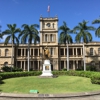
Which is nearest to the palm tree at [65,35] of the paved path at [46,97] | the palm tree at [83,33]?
the palm tree at [83,33]

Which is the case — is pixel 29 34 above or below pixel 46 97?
above

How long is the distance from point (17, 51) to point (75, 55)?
63.7 ft

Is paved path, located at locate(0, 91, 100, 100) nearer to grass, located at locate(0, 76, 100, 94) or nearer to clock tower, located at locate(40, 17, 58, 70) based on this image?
grass, located at locate(0, 76, 100, 94)

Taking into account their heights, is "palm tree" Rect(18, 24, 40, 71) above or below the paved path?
above

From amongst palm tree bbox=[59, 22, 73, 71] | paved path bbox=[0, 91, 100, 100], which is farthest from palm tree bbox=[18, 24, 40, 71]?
paved path bbox=[0, 91, 100, 100]

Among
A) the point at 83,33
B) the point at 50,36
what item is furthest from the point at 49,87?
the point at 50,36

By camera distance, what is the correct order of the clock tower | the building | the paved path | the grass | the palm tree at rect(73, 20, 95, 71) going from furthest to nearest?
1. the building
2. the clock tower
3. the palm tree at rect(73, 20, 95, 71)
4. the grass
5. the paved path

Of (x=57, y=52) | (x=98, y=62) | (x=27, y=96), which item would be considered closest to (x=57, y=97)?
(x=27, y=96)

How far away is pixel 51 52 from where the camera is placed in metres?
47.2

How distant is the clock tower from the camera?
4691cm

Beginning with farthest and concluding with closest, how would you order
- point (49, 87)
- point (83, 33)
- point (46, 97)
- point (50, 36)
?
point (50, 36), point (83, 33), point (49, 87), point (46, 97)

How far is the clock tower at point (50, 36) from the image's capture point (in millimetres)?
46906

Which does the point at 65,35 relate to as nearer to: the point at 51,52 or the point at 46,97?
the point at 51,52

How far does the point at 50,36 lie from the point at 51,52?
5165 millimetres
